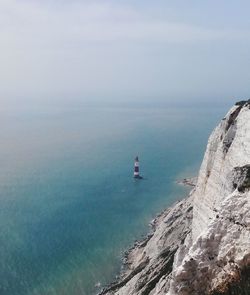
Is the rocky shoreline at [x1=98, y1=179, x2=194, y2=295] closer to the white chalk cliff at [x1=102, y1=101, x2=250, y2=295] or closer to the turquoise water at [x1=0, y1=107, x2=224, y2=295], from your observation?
the white chalk cliff at [x1=102, y1=101, x2=250, y2=295]

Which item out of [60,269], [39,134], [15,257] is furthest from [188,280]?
[39,134]

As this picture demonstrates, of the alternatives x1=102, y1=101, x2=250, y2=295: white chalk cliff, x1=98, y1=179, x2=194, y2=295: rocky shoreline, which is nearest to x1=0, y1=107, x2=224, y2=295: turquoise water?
x1=98, y1=179, x2=194, y2=295: rocky shoreline

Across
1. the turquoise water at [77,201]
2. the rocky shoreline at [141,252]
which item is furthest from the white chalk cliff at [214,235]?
the turquoise water at [77,201]

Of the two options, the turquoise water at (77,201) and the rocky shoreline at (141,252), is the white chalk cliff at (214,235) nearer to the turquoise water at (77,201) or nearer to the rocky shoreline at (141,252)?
the rocky shoreline at (141,252)

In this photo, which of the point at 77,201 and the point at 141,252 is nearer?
the point at 141,252

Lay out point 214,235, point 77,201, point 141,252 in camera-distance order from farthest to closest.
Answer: point 77,201
point 141,252
point 214,235

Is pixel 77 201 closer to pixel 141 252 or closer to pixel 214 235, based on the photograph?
pixel 141 252

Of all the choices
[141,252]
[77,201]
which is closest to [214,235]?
[141,252]

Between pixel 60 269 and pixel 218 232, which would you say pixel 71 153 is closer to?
pixel 60 269
